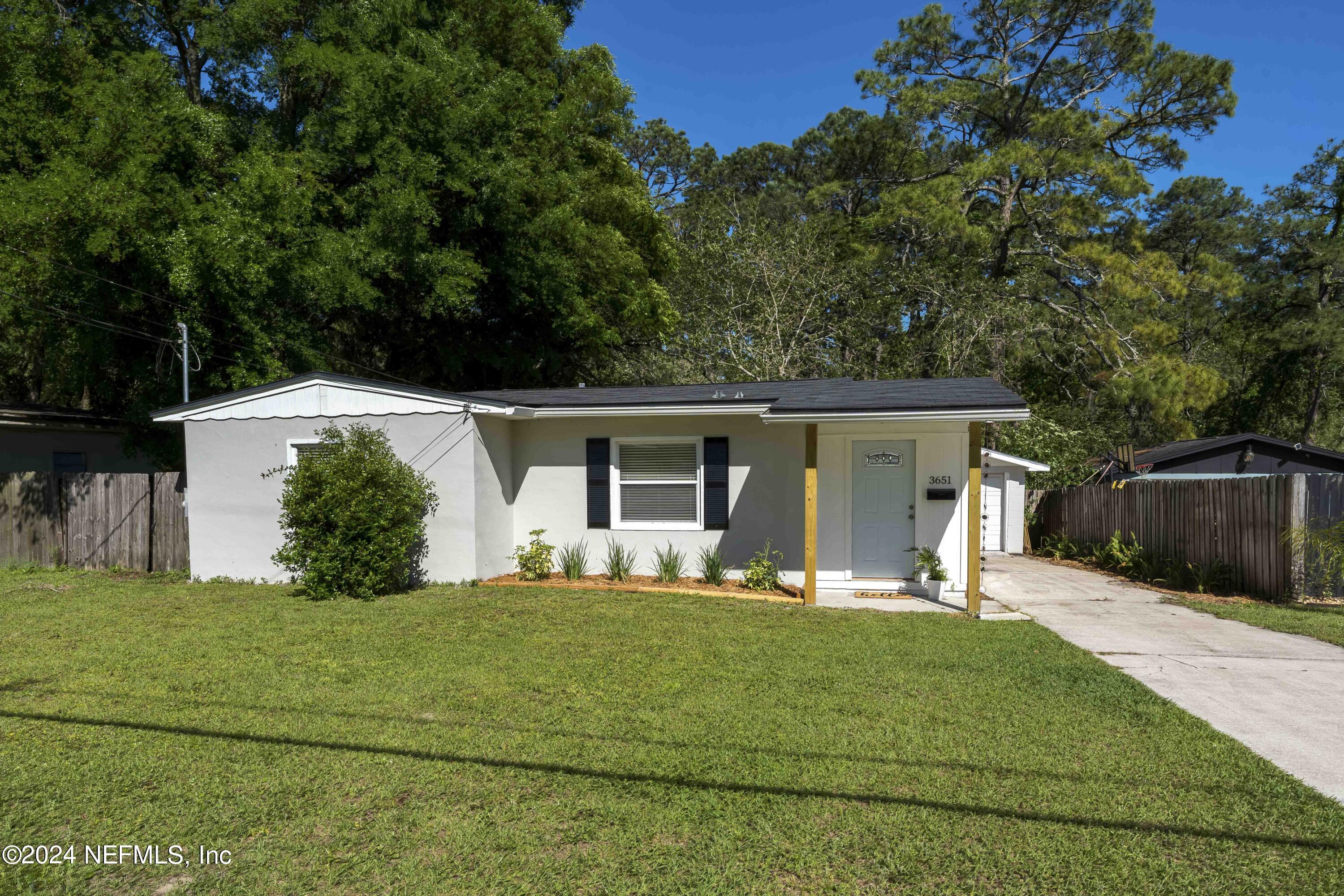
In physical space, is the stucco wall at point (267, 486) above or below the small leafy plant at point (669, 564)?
above

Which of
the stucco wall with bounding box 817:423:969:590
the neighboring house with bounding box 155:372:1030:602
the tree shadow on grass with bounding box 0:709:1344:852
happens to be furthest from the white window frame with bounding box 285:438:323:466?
the stucco wall with bounding box 817:423:969:590

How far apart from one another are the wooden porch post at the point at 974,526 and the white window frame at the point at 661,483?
3.54 meters

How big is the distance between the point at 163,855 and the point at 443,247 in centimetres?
1453

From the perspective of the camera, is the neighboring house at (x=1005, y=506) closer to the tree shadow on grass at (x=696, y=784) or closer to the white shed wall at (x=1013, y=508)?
the white shed wall at (x=1013, y=508)

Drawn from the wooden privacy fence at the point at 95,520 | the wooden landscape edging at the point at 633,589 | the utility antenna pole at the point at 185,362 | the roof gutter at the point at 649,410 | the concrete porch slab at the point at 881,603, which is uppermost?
the utility antenna pole at the point at 185,362

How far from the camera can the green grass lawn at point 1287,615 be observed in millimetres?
7766

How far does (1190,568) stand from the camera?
1089 centimetres

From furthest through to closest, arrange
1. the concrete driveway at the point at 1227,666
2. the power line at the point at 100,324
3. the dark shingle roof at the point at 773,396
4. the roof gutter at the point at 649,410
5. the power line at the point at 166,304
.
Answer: the power line at the point at 100,324, the power line at the point at 166,304, the roof gutter at the point at 649,410, the dark shingle roof at the point at 773,396, the concrete driveway at the point at 1227,666

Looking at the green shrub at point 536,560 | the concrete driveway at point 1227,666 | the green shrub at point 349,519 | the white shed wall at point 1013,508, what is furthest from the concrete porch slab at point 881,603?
the white shed wall at point 1013,508

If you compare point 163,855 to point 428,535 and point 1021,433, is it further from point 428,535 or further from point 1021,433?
point 1021,433

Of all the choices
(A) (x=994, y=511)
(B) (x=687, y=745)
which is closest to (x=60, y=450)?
(B) (x=687, y=745)

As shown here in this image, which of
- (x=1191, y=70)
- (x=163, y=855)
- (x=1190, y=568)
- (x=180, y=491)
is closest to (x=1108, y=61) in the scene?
(x=1191, y=70)

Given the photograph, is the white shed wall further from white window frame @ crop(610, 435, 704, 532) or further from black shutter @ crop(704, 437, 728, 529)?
white window frame @ crop(610, 435, 704, 532)

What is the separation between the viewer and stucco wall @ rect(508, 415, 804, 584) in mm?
10391
